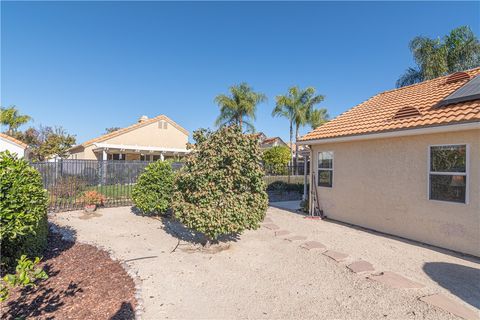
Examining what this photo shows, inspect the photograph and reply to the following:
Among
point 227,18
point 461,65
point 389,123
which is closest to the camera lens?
point 389,123

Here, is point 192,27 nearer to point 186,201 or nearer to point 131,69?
point 131,69

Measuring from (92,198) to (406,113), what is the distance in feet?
39.3

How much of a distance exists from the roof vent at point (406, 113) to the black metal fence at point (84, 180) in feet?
36.1

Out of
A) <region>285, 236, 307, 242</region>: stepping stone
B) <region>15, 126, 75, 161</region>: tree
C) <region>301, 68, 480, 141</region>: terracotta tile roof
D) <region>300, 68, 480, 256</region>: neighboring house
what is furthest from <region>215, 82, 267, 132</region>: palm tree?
<region>285, 236, 307, 242</region>: stepping stone

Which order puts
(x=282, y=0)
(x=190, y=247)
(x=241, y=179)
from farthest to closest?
1. (x=282, y=0)
2. (x=190, y=247)
3. (x=241, y=179)

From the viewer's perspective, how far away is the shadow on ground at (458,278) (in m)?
4.02

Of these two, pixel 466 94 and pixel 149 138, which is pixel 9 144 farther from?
pixel 466 94

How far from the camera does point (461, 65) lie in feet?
64.7

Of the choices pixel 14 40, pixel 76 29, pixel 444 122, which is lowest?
pixel 444 122

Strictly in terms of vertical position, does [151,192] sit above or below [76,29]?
below

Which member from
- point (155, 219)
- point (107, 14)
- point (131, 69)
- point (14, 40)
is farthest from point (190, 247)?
point (131, 69)

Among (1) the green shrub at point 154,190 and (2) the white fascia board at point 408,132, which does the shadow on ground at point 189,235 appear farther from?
(2) the white fascia board at point 408,132

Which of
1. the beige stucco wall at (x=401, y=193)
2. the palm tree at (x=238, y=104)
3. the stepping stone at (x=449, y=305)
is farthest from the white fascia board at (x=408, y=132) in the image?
the palm tree at (x=238, y=104)

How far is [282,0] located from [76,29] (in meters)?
8.78
